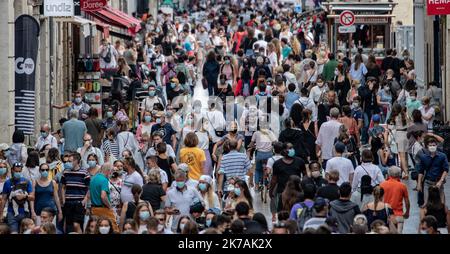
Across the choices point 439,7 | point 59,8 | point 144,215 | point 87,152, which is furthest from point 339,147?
point 59,8

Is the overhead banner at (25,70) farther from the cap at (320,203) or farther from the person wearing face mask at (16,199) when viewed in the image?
the cap at (320,203)

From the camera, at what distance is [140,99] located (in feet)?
121

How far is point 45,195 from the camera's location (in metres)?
22.5

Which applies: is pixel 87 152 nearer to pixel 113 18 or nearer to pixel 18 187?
pixel 18 187

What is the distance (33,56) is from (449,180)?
7.81m

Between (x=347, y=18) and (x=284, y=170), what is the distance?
81.0 feet

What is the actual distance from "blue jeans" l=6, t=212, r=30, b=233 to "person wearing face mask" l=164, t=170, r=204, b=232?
1850 mm

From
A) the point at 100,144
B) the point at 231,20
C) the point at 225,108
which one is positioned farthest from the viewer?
the point at 231,20

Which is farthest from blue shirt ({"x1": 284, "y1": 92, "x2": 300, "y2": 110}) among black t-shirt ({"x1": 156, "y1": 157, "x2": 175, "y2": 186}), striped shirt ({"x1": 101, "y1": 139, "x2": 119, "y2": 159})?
black t-shirt ({"x1": 156, "y1": 157, "x2": 175, "y2": 186})

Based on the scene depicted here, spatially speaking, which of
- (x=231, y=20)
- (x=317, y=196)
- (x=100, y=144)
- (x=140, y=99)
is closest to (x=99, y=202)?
(x=317, y=196)

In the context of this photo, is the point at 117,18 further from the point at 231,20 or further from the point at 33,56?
the point at 231,20

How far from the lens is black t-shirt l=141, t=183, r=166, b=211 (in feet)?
72.4

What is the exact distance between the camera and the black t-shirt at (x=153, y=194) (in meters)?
22.1

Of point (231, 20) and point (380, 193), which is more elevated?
point (231, 20)
